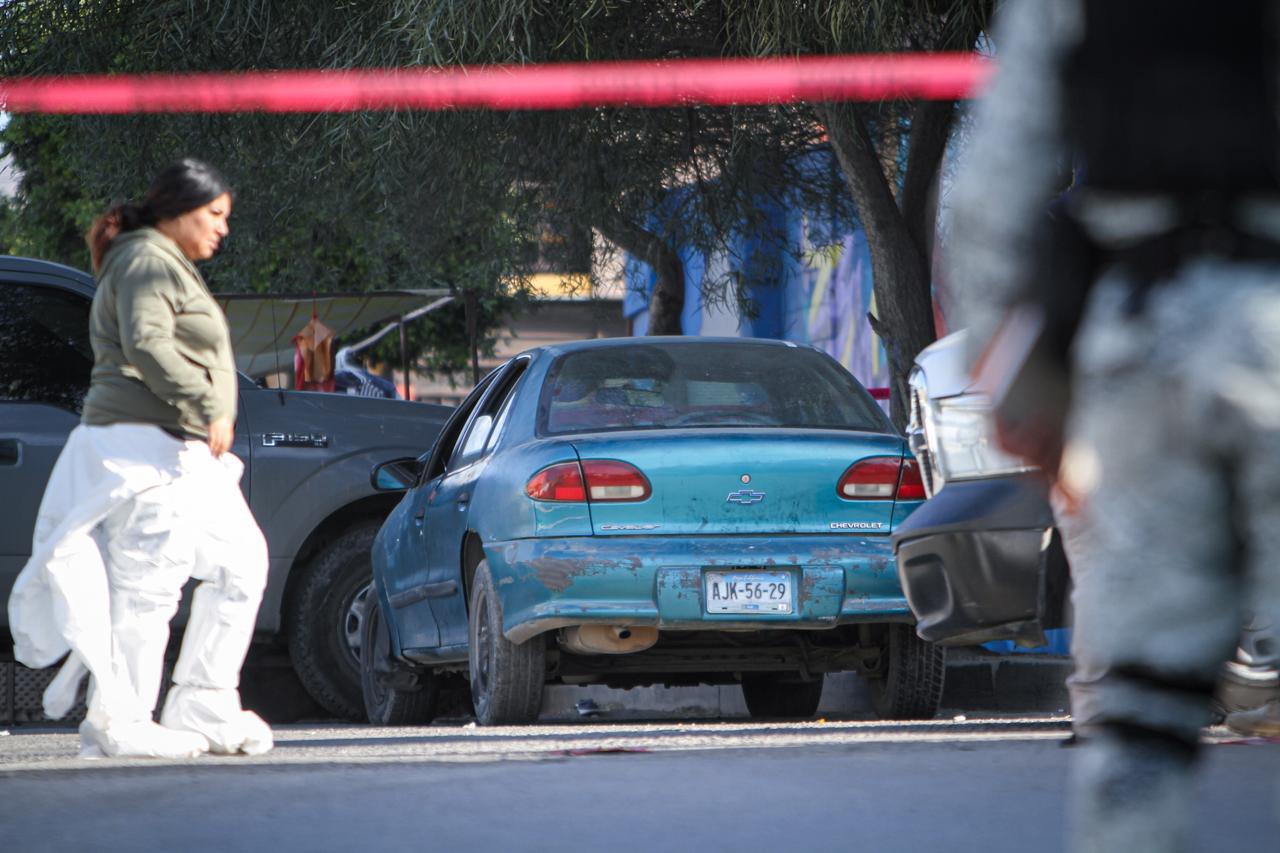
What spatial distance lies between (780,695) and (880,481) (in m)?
2.58

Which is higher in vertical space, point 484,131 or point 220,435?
point 484,131

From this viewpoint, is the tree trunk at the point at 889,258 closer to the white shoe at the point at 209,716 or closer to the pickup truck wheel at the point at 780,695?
the pickup truck wheel at the point at 780,695

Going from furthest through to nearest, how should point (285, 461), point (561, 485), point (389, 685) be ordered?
point (285, 461)
point (389, 685)
point (561, 485)

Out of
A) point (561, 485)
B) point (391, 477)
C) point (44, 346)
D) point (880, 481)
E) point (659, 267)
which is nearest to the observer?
point (561, 485)

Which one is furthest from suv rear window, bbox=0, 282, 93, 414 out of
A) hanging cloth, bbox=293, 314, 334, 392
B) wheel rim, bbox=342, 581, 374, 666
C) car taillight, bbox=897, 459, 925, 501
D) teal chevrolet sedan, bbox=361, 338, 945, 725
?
hanging cloth, bbox=293, 314, 334, 392

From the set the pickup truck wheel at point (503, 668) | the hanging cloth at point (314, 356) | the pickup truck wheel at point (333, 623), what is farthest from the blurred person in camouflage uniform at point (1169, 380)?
the hanging cloth at point (314, 356)

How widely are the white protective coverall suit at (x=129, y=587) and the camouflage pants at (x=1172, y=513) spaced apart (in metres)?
4.05

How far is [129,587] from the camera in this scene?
5984mm

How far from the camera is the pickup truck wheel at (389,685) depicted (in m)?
9.13

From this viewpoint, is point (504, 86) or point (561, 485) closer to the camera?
point (561, 485)

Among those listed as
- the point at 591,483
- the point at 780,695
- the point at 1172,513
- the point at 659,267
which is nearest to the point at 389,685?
the point at 780,695

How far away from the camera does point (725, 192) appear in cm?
1462

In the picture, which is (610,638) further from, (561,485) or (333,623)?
(333,623)

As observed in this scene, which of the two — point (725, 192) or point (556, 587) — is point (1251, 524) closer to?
point (556, 587)
